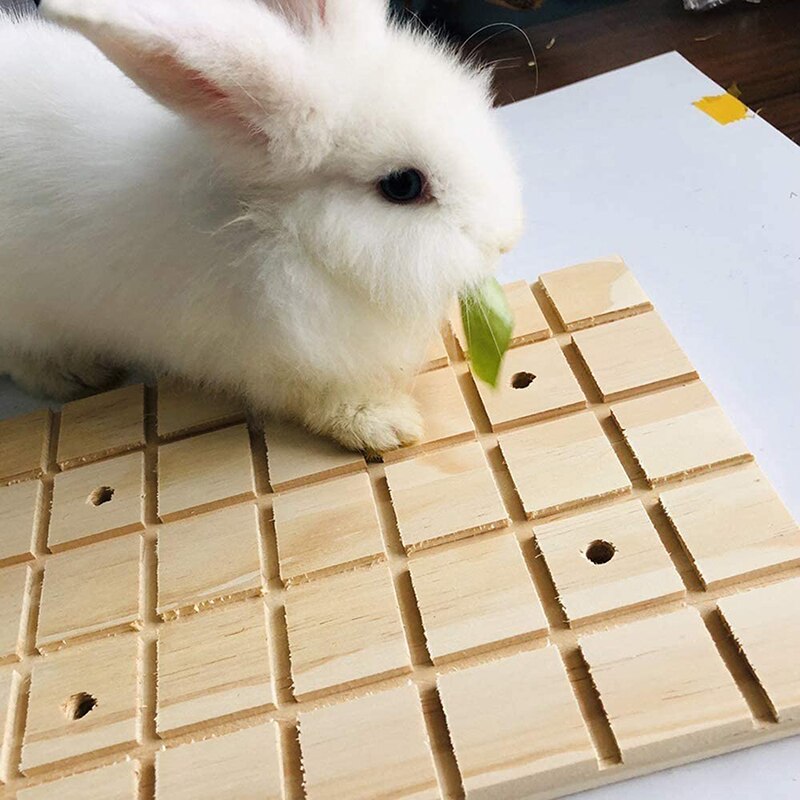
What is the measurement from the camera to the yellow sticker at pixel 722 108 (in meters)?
1.26

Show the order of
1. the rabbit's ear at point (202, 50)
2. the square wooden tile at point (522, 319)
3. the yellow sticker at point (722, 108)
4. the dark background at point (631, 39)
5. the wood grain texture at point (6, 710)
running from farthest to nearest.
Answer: the dark background at point (631, 39) → the yellow sticker at point (722, 108) → the square wooden tile at point (522, 319) → the wood grain texture at point (6, 710) → the rabbit's ear at point (202, 50)

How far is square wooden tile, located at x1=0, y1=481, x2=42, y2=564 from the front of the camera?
2.88 ft

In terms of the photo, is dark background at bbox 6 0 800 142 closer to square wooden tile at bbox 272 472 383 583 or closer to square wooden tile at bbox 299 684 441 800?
square wooden tile at bbox 272 472 383 583

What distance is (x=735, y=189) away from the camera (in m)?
1.15

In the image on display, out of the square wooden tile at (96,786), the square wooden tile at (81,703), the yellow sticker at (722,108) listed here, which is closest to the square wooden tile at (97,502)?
the square wooden tile at (81,703)

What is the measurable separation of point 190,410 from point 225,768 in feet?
1.29

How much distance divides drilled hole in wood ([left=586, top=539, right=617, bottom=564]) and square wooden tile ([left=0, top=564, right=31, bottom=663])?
0.49 m

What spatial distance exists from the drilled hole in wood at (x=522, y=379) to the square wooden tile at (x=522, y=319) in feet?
0.11

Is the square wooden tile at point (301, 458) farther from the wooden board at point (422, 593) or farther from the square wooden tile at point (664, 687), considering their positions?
the square wooden tile at point (664, 687)

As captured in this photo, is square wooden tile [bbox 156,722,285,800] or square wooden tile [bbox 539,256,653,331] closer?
square wooden tile [bbox 156,722,285,800]

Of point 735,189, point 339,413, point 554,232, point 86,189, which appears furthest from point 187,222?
point 735,189

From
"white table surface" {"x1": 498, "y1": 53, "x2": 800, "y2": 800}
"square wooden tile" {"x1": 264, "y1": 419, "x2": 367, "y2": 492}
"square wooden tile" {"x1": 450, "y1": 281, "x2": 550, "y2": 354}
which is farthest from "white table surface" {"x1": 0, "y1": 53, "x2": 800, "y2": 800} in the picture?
"square wooden tile" {"x1": 264, "y1": 419, "x2": 367, "y2": 492}

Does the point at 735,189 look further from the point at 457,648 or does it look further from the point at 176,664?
the point at 176,664

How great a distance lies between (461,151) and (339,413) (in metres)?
0.27
